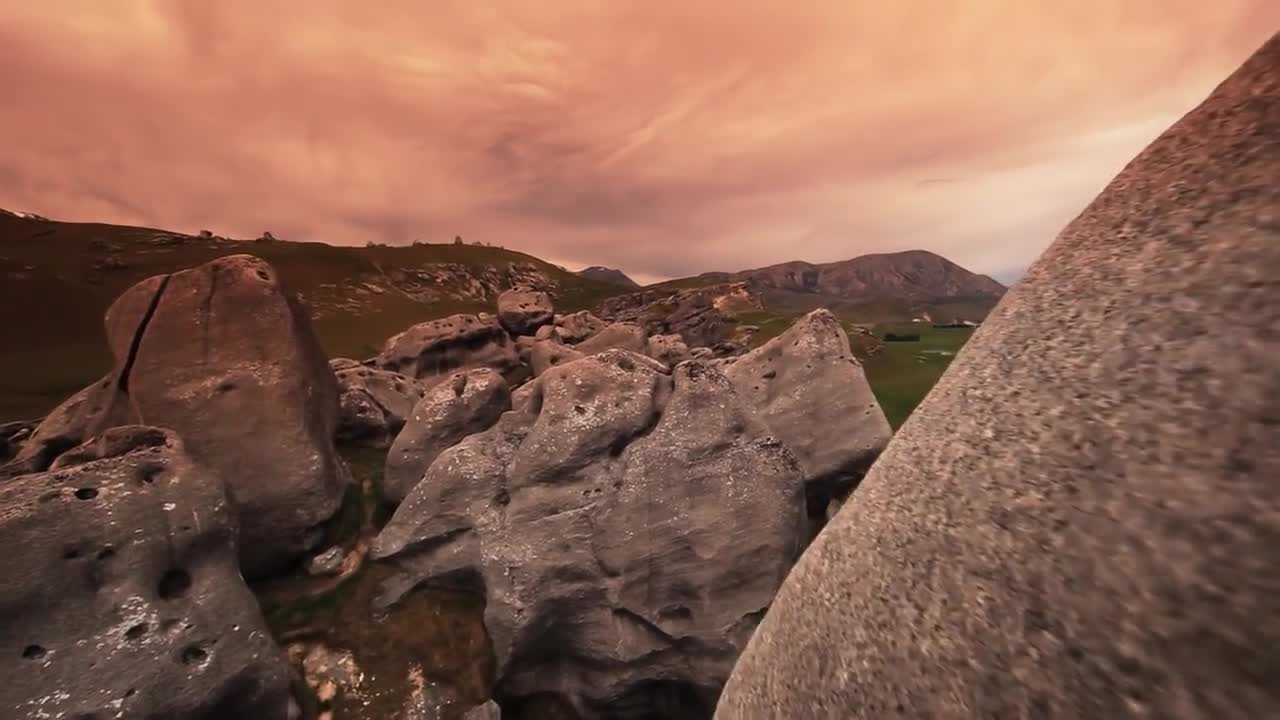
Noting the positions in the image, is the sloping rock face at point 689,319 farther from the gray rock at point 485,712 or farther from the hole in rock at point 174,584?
the hole in rock at point 174,584

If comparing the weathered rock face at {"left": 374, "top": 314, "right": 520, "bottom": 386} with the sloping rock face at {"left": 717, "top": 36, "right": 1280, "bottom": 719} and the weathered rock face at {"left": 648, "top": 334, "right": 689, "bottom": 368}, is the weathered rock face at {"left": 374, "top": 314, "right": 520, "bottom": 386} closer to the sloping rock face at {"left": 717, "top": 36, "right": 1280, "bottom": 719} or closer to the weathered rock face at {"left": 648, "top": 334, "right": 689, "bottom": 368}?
the weathered rock face at {"left": 648, "top": 334, "right": 689, "bottom": 368}

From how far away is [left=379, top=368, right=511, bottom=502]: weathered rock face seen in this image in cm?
2784

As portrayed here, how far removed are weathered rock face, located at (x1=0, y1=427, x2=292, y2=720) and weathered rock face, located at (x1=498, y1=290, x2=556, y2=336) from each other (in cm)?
6250

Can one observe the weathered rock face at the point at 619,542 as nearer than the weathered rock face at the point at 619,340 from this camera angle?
Yes

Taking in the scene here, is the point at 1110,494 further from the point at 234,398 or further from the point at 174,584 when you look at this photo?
the point at 234,398

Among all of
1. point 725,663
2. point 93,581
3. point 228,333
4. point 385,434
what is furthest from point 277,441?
point 725,663

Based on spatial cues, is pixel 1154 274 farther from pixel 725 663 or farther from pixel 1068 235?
pixel 725 663

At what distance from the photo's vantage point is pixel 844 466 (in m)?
27.4

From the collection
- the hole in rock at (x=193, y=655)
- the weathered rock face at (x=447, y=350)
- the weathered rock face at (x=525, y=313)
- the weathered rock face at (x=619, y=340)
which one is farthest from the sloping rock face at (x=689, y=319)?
the hole in rock at (x=193, y=655)

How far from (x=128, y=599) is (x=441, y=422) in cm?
1439

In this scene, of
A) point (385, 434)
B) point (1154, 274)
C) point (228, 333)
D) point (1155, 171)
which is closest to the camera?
point (1154, 274)

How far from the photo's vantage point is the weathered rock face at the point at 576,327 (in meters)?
76.2

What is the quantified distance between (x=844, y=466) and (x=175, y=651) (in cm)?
2706

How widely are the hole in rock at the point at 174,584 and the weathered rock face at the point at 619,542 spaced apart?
7.41 metres
